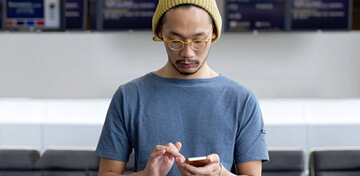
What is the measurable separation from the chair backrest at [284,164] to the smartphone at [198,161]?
1.83m

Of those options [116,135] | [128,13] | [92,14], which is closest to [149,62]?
[128,13]

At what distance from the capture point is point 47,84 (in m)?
2.98

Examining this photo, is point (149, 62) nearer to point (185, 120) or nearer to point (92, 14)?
point (92, 14)

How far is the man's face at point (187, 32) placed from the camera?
1.02 m

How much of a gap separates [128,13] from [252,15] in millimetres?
707

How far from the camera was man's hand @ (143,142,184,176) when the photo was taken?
3.18ft

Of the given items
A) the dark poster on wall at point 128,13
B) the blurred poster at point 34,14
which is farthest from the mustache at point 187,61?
the blurred poster at point 34,14

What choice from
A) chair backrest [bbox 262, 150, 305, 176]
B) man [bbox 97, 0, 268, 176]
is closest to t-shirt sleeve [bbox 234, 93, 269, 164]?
man [bbox 97, 0, 268, 176]

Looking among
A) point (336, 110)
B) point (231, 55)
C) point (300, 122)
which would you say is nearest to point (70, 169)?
point (231, 55)

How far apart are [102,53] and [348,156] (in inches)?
59.9

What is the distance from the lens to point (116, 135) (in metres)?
1.11

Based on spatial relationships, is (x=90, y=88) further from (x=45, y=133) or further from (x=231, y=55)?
(x=231, y=55)

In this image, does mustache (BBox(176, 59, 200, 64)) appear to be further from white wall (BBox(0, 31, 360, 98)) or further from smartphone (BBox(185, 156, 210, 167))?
white wall (BBox(0, 31, 360, 98))

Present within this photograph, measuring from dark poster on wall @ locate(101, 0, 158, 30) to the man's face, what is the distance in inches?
70.2
